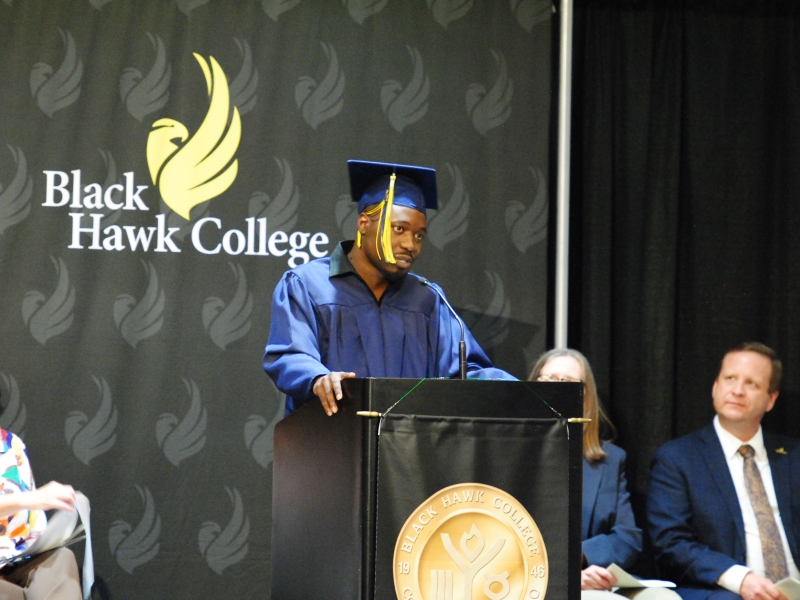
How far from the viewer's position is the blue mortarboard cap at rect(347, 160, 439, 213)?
2.56 metres

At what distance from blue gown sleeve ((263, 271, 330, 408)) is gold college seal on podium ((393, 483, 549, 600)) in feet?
1.50

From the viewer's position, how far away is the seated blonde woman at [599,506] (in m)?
3.17

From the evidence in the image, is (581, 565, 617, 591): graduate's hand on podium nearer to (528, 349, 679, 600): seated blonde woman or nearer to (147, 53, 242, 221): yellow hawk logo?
(528, 349, 679, 600): seated blonde woman

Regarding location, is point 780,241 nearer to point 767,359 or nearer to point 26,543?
point 767,359

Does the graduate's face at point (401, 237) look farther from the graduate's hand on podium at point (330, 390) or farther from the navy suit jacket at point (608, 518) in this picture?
the navy suit jacket at point (608, 518)

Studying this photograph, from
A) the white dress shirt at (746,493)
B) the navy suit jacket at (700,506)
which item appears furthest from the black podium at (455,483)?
the white dress shirt at (746,493)

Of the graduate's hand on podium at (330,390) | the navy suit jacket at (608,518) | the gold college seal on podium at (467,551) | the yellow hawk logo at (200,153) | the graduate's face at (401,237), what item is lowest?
the navy suit jacket at (608,518)

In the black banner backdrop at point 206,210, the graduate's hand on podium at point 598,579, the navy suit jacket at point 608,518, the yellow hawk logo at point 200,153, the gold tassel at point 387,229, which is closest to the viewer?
the gold tassel at point 387,229

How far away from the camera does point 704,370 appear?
4059 mm

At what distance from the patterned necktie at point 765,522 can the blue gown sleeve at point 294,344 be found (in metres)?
1.90

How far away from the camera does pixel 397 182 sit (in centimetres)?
257

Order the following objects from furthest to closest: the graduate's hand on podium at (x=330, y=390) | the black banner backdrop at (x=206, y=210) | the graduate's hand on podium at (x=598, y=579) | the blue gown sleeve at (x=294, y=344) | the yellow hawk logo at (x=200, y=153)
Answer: the yellow hawk logo at (x=200, y=153) → the black banner backdrop at (x=206, y=210) → the graduate's hand on podium at (x=598, y=579) → the blue gown sleeve at (x=294, y=344) → the graduate's hand on podium at (x=330, y=390)

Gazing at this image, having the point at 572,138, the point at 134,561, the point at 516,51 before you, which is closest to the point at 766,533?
the point at 572,138

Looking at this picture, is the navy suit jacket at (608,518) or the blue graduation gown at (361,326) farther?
the navy suit jacket at (608,518)
